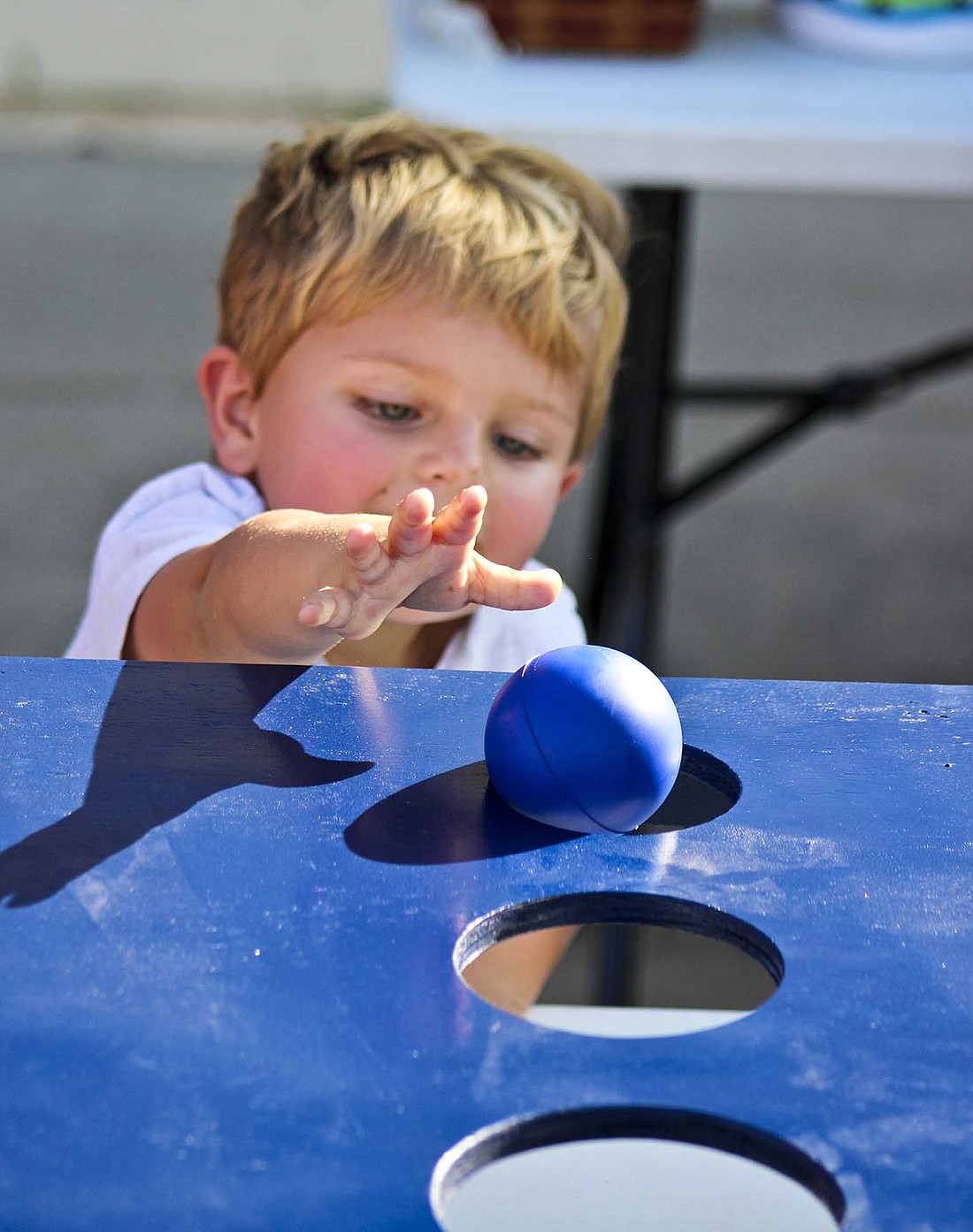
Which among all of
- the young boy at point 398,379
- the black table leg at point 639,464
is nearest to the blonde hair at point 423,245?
the young boy at point 398,379

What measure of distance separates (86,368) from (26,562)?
1.17 metres

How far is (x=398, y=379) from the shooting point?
136 cm

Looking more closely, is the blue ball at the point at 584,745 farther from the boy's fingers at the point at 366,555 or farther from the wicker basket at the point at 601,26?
the wicker basket at the point at 601,26

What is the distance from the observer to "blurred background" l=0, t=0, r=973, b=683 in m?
2.15

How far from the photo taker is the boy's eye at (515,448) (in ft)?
4.60

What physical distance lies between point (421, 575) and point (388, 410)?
566mm

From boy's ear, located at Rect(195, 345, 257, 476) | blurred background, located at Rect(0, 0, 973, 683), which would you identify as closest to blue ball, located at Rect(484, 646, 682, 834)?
boy's ear, located at Rect(195, 345, 257, 476)

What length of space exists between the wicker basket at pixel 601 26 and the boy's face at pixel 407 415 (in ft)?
3.43

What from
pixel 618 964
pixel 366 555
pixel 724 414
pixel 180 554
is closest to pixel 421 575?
pixel 366 555

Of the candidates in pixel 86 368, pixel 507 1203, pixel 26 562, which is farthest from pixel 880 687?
pixel 86 368

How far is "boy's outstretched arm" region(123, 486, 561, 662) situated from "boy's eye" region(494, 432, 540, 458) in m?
0.34

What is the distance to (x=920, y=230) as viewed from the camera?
5.81 metres

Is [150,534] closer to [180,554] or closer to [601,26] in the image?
[180,554]

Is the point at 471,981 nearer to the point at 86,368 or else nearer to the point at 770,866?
the point at 770,866
